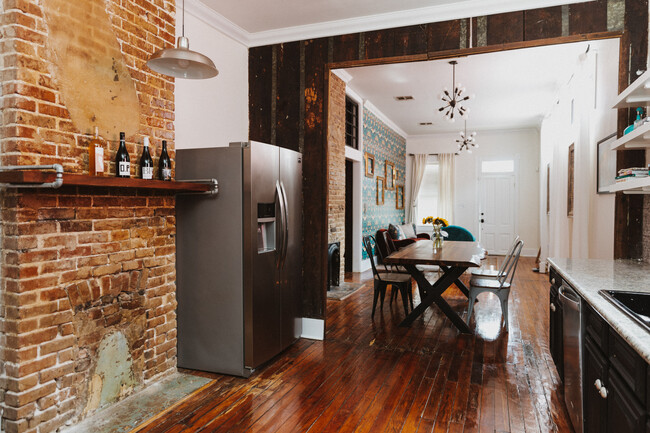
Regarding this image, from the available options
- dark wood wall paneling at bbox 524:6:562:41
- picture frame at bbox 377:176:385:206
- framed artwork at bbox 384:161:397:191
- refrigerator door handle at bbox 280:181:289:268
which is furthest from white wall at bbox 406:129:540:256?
refrigerator door handle at bbox 280:181:289:268

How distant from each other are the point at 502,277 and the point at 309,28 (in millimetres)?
3233

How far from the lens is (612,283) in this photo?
7.31 ft

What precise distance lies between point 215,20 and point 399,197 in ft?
25.6

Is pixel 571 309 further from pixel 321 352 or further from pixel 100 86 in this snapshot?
pixel 100 86

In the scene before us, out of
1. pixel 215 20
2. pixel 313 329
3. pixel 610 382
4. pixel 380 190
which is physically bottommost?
pixel 313 329

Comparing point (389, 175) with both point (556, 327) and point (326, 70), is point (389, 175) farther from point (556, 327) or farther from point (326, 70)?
point (556, 327)

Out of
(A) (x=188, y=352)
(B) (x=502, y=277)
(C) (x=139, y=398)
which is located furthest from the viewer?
(B) (x=502, y=277)

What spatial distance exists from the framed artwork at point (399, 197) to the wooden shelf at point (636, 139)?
25.1 ft

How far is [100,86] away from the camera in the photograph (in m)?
2.59

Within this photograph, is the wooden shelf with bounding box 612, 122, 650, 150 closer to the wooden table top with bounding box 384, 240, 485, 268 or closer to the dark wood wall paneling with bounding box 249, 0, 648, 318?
the dark wood wall paneling with bounding box 249, 0, 648, 318

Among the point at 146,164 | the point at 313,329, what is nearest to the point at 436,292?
the point at 313,329

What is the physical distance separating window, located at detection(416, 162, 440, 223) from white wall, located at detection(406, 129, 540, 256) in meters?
0.39

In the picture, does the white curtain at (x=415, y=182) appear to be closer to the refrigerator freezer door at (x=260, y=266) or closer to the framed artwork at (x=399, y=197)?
the framed artwork at (x=399, y=197)

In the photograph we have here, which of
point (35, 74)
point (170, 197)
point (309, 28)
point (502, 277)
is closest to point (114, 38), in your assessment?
point (35, 74)
